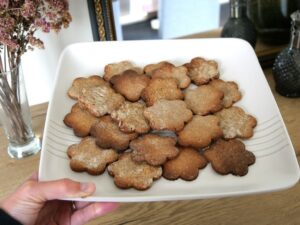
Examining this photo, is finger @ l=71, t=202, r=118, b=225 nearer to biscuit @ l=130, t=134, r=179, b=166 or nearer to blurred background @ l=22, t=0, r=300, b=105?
biscuit @ l=130, t=134, r=179, b=166

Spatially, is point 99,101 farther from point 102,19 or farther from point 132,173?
point 102,19

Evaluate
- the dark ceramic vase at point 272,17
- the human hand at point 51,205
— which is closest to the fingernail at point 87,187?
the human hand at point 51,205

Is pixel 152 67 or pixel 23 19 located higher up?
pixel 23 19

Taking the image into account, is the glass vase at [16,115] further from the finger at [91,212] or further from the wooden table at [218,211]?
the finger at [91,212]

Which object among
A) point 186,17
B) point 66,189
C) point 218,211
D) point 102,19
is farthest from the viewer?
point 186,17

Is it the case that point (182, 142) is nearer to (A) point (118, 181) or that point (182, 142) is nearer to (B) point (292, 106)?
(A) point (118, 181)

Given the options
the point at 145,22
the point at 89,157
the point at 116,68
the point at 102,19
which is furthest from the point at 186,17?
the point at 89,157

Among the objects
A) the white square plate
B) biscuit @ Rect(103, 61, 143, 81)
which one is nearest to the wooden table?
the white square plate
